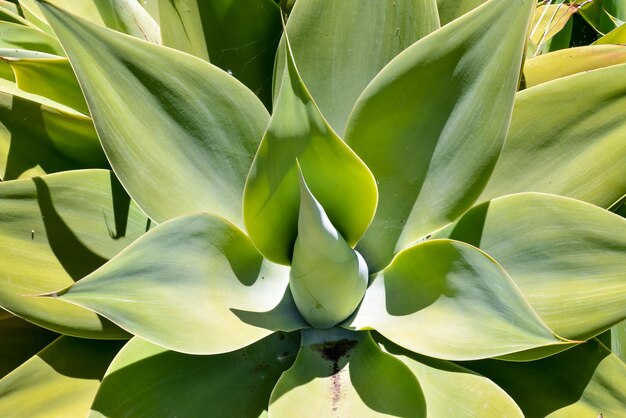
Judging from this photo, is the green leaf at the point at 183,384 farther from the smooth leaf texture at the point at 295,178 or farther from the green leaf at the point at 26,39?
the green leaf at the point at 26,39

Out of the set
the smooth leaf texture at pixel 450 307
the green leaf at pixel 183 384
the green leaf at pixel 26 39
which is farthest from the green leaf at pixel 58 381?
the green leaf at pixel 26 39

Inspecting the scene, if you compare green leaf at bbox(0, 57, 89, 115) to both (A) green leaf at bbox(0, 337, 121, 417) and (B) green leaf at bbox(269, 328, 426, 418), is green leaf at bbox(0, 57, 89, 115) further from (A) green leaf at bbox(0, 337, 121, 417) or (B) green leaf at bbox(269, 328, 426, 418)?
(B) green leaf at bbox(269, 328, 426, 418)

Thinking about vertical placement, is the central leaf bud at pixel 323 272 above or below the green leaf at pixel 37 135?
below

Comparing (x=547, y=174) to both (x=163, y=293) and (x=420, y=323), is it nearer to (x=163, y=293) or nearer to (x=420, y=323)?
(x=420, y=323)

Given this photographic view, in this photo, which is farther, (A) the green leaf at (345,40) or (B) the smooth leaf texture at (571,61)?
(B) the smooth leaf texture at (571,61)

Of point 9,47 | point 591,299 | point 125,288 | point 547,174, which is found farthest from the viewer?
point 9,47

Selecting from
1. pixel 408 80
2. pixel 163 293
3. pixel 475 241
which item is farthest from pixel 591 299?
pixel 163 293

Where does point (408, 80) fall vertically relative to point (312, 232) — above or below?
above
